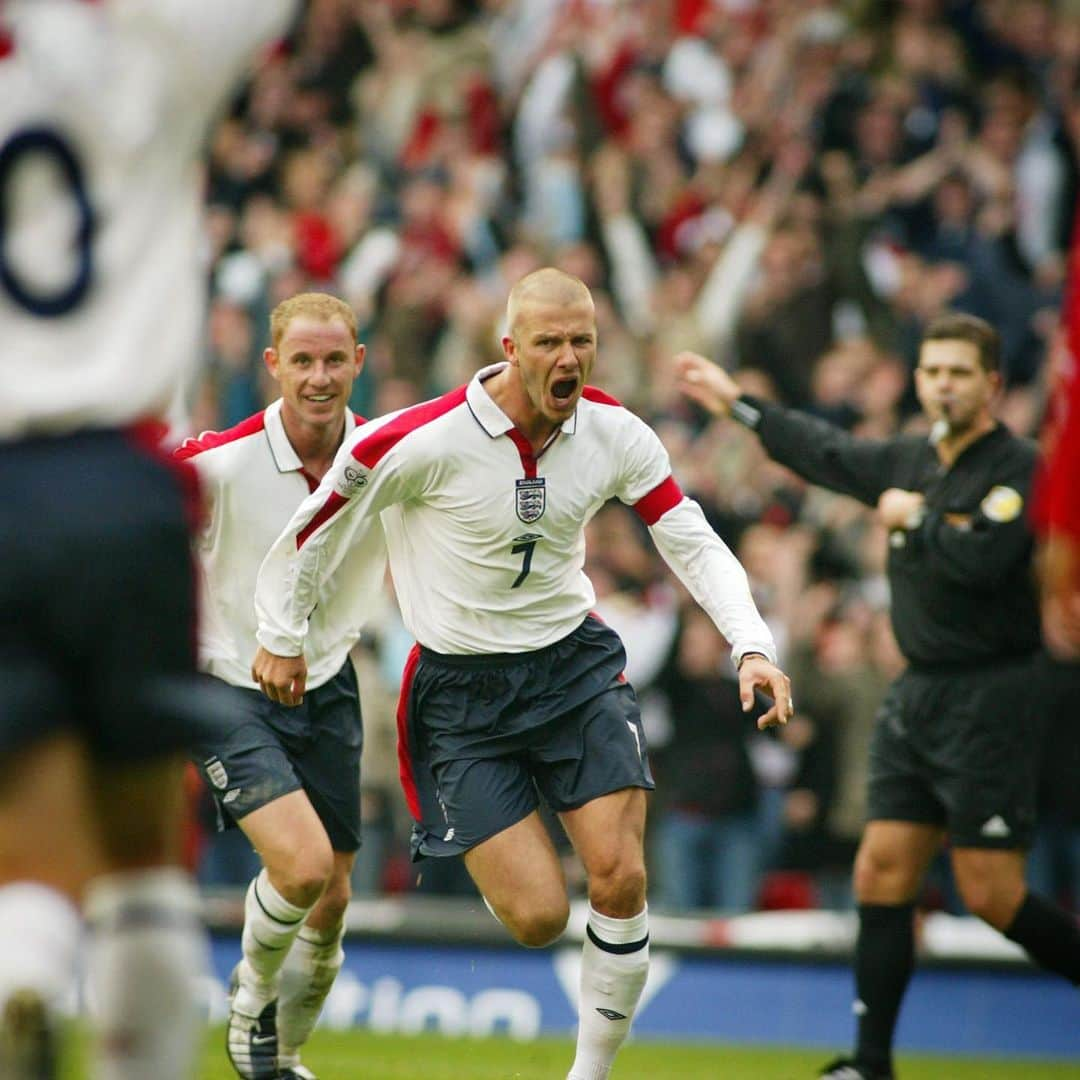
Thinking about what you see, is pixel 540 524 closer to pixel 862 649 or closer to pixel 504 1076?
pixel 504 1076

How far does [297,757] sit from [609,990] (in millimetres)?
1578

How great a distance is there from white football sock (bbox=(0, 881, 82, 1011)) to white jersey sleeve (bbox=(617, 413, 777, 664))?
376 cm

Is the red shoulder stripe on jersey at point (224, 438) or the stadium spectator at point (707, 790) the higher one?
the red shoulder stripe on jersey at point (224, 438)

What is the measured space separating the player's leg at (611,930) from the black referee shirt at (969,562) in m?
2.04

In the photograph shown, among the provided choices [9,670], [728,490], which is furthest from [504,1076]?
[9,670]

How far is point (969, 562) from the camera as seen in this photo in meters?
8.09

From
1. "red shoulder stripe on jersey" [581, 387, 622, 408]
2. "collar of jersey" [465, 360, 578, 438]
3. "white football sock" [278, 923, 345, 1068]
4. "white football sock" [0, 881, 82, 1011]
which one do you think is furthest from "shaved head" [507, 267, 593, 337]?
"white football sock" [0, 881, 82, 1011]

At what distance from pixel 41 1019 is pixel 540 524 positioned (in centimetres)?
370

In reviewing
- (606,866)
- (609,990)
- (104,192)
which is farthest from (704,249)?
(104,192)

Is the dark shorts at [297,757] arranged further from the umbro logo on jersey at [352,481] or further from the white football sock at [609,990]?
the white football sock at [609,990]

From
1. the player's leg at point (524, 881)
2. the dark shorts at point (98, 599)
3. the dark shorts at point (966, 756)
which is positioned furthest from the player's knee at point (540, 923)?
the dark shorts at point (98, 599)

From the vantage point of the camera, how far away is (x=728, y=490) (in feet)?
43.2

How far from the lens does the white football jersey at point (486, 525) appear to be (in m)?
6.77

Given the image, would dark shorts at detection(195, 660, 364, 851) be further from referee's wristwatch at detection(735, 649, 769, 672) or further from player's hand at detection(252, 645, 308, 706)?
referee's wristwatch at detection(735, 649, 769, 672)
